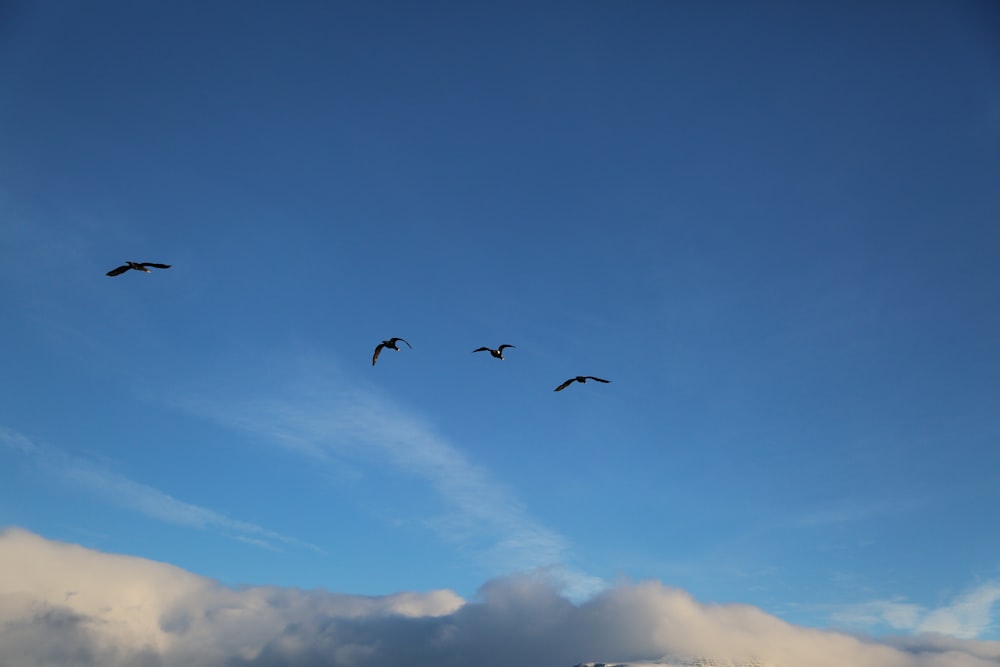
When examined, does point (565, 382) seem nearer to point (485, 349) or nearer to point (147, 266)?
point (485, 349)

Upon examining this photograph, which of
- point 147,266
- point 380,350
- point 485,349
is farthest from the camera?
point 485,349

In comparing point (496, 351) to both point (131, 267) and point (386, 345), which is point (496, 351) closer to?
point (386, 345)

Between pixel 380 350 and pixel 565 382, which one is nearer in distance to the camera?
pixel 380 350

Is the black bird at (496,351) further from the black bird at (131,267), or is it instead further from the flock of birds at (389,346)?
the black bird at (131,267)

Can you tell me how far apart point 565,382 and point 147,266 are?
55.0 m

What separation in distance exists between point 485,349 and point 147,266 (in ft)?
142

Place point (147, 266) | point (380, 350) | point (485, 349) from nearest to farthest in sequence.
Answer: point (147, 266), point (380, 350), point (485, 349)

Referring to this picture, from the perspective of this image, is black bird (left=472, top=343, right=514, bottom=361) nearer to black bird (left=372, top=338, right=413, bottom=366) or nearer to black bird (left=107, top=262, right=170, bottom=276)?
black bird (left=372, top=338, right=413, bottom=366)

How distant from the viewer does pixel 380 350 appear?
8019 centimetres

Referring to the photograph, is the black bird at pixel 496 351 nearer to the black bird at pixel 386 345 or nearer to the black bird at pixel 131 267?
the black bird at pixel 386 345

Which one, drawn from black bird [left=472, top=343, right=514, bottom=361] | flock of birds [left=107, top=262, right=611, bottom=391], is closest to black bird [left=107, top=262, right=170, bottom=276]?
flock of birds [left=107, top=262, right=611, bottom=391]

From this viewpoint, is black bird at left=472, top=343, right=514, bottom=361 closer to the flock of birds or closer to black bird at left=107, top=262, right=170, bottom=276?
the flock of birds

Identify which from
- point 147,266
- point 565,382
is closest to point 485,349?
point 565,382

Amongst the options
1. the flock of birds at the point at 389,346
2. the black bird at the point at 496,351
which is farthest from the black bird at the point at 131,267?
the black bird at the point at 496,351
